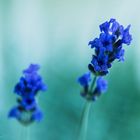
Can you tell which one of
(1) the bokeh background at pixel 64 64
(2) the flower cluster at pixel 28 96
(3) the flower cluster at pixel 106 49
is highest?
(1) the bokeh background at pixel 64 64

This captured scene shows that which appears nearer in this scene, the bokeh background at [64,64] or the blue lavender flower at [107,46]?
the blue lavender flower at [107,46]

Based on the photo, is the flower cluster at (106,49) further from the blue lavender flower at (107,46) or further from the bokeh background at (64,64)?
the bokeh background at (64,64)

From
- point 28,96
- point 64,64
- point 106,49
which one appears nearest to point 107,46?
point 106,49

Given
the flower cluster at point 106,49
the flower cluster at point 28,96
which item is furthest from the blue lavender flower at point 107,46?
the flower cluster at point 28,96

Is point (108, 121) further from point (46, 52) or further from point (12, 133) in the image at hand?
point (46, 52)

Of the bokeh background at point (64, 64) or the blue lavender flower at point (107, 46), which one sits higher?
the bokeh background at point (64, 64)
